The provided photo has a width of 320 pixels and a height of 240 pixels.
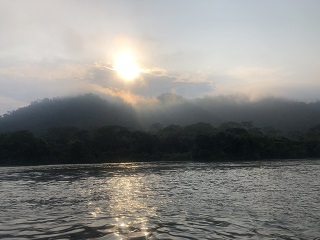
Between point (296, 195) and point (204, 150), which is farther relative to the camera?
point (204, 150)

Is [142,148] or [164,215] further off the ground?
[142,148]

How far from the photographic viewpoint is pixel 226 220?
64.6ft

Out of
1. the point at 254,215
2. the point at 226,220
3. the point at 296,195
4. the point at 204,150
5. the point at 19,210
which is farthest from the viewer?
the point at 204,150

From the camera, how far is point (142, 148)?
527ft

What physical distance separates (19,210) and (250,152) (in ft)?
437

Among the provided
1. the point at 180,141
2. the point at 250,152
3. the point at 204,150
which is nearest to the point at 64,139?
the point at 180,141

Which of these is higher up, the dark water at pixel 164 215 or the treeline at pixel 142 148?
the treeline at pixel 142 148

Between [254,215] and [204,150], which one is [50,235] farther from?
[204,150]

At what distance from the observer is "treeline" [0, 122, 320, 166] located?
137 metres

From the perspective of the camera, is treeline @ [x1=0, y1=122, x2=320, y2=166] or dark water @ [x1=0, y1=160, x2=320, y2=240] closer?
dark water @ [x1=0, y1=160, x2=320, y2=240]

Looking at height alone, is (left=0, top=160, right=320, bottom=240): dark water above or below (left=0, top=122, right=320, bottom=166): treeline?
below

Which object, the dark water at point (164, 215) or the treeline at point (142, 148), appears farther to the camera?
the treeline at point (142, 148)

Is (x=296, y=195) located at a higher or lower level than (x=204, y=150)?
lower

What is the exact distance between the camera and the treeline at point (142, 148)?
137375 mm
